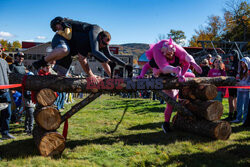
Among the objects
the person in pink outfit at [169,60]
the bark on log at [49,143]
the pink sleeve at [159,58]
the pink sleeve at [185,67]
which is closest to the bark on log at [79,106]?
the bark on log at [49,143]

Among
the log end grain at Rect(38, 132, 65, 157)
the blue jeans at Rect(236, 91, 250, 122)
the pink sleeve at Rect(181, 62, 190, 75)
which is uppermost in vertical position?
the pink sleeve at Rect(181, 62, 190, 75)

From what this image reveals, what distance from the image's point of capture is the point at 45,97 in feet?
9.87

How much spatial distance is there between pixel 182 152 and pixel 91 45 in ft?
7.48

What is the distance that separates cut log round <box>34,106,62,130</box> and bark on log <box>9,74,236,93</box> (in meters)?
0.37

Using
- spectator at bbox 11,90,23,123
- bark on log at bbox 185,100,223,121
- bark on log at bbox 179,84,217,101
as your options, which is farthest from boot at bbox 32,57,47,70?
bark on log at bbox 185,100,223,121

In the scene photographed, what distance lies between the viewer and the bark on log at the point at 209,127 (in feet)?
11.8

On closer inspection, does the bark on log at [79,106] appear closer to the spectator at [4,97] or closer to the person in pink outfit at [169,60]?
the person in pink outfit at [169,60]

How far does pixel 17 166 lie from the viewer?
257 centimetres

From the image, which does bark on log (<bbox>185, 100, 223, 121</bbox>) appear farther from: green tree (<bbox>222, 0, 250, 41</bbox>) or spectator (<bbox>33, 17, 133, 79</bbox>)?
green tree (<bbox>222, 0, 250, 41</bbox>)

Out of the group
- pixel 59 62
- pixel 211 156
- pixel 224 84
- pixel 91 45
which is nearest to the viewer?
pixel 211 156

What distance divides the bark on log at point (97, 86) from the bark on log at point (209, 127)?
80cm

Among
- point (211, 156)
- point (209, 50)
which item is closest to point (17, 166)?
point (211, 156)

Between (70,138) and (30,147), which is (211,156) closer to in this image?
(70,138)

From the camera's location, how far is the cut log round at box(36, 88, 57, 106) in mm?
2969
